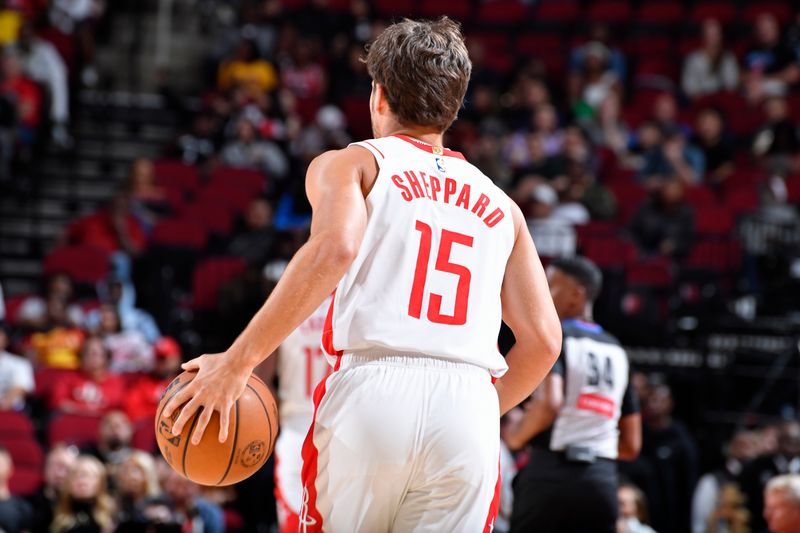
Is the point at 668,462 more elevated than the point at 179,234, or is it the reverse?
the point at 179,234

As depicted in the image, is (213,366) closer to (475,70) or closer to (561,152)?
(561,152)

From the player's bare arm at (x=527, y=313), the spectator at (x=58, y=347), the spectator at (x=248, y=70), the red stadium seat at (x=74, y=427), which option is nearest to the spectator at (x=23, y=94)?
the spectator at (x=248, y=70)

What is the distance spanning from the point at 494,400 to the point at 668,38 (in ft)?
48.6

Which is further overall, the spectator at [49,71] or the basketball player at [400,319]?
the spectator at [49,71]

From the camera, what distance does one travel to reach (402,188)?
3.14 m

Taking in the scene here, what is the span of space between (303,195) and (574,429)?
824cm

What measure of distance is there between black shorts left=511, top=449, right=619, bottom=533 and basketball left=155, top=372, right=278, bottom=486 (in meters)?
2.32

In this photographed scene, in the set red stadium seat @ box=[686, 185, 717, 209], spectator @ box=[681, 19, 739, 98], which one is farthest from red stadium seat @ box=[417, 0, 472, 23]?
red stadium seat @ box=[686, 185, 717, 209]

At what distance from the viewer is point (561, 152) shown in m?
13.9

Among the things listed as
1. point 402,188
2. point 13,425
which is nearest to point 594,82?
point 13,425

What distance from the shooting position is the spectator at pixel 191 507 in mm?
8117

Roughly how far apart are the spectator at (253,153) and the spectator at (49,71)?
6.67ft

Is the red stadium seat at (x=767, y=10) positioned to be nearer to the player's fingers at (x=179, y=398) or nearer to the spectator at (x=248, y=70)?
the spectator at (x=248, y=70)

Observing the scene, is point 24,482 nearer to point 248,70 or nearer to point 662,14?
point 248,70
